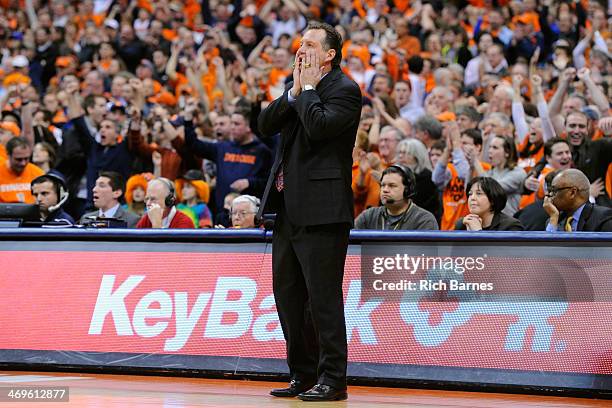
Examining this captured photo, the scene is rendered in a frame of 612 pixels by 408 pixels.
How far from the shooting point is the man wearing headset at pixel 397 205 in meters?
9.14

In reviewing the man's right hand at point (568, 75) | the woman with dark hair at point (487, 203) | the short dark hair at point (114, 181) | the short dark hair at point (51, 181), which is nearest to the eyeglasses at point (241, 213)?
the woman with dark hair at point (487, 203)

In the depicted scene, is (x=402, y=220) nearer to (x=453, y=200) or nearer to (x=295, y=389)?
(x=453, y=200)

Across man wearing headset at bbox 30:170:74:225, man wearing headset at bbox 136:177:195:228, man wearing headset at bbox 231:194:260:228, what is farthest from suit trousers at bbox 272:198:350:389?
man wearing headset at bbox 30:170:74:225

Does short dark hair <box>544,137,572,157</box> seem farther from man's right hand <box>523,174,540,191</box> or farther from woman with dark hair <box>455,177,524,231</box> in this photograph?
woman with dark hair <box>455,177,524,231</box>

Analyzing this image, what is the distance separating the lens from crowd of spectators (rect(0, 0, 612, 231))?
10.6 m

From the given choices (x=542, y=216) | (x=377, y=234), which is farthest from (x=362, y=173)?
(x=377, y=234)

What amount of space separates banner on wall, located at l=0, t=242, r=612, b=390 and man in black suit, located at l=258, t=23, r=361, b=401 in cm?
110

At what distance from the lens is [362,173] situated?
36.4 ft

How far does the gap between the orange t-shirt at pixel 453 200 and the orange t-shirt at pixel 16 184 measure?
15.2 feet

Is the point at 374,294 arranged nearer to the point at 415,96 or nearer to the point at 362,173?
the point at 362,173

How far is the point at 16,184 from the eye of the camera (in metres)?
12.6

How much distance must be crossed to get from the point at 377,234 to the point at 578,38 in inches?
395

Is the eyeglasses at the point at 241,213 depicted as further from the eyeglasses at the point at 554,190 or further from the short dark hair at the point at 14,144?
the short dark hair at the point at 14,144

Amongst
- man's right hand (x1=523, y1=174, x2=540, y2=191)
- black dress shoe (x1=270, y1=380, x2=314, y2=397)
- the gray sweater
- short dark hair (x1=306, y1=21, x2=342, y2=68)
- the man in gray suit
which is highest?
short dark hair (x1=306, y1=21, x2=342, y2=68)
